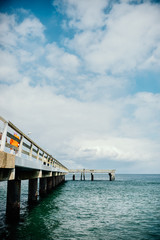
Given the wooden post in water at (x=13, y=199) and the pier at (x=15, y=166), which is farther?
the wooden post in water at (x=13, y=199)

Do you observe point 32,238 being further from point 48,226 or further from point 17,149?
point 17,149

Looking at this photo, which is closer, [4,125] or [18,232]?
[4,125]

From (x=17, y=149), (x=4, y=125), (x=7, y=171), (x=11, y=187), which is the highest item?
(x=4, y=125)

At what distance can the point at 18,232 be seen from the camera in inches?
354

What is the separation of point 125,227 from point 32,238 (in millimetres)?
4655

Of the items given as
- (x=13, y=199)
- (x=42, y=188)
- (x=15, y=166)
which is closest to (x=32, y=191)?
(x=42, y=188)

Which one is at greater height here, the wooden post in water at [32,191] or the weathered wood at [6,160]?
the weathered wood at [6,160]

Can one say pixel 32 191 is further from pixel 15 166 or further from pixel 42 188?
pixel 15 166

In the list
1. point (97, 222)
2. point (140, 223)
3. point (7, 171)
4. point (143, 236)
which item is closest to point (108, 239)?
point (143, 236)

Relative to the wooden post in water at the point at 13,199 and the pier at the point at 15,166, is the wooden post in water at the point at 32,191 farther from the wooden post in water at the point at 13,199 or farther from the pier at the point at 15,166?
the wooden post in water at the point at 13,199

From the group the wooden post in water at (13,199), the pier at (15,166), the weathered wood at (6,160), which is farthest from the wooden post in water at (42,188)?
the weathered wood at (6,160)

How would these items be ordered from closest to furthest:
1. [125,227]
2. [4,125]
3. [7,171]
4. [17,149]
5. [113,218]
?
[4,125], [7,171], [17,149], [125,227], [113,218]

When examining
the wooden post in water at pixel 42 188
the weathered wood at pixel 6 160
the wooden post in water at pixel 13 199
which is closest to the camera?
the weathered wood at pixel 6 160

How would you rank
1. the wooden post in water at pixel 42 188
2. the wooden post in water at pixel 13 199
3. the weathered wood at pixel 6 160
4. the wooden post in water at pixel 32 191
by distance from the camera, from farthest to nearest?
the wooden post in water at pixel 42 188, the wooden post in water at pixel 32 191, the wooden post in water at pixel 13 199, the weathered wood at pixel 6 160
